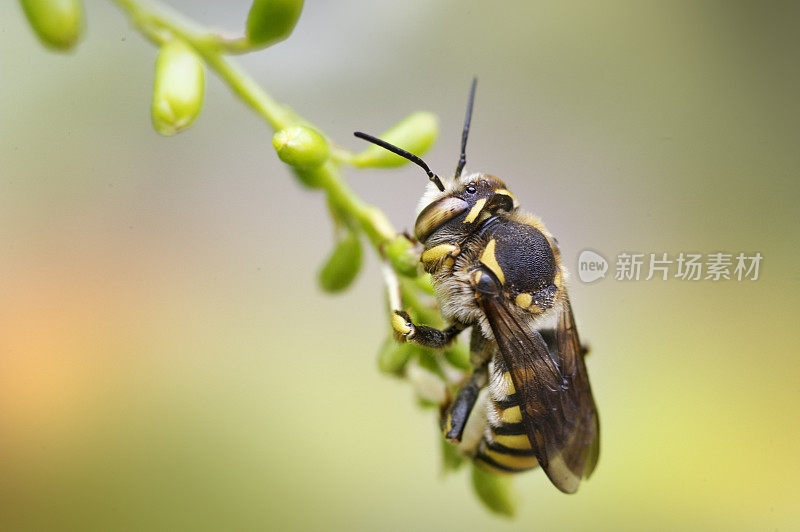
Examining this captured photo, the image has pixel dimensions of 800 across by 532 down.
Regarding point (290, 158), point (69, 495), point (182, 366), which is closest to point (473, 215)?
point (290, 158)

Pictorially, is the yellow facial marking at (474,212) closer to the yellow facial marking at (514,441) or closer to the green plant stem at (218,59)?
the green plant stem at (218,59)

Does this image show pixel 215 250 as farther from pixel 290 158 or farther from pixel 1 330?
pixel 290 158

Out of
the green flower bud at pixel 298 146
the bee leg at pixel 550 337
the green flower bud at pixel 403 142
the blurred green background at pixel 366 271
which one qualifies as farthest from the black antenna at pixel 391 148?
the blurred green background at pixel 366 271

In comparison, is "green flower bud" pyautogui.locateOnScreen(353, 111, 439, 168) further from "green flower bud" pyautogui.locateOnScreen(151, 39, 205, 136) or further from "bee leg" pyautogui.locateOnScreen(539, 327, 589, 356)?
"bee leg" pyautogui.locateOnScreen(539, 327, 589, 356)

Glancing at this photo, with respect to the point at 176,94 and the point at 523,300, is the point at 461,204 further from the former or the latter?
the point at 176,94

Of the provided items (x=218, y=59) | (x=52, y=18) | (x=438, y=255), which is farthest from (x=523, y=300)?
(x=52, y=18)
